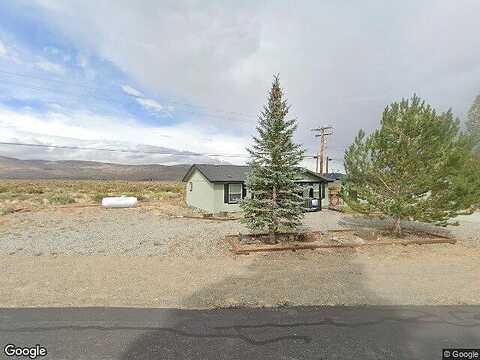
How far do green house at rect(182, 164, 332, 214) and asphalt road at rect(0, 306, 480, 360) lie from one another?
1568 cm

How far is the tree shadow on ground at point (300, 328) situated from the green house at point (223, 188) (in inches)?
579

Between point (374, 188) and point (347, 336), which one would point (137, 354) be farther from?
point (374, 188)

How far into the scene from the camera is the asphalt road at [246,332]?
184 inches

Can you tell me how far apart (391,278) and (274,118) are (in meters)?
7.51

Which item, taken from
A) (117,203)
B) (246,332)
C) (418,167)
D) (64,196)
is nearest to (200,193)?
(117,203)

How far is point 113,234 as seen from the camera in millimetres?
15609

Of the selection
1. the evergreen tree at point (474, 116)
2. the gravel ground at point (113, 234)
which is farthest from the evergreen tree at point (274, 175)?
the evergreen tree at point (474, 116)

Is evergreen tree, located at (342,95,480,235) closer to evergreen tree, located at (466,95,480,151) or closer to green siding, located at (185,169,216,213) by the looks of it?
green siding, located at (185,169,216,213)

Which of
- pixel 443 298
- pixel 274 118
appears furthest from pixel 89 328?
pixel 274 118

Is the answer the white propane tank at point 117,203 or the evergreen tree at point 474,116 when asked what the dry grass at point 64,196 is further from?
the evergreen tree at point 474,116

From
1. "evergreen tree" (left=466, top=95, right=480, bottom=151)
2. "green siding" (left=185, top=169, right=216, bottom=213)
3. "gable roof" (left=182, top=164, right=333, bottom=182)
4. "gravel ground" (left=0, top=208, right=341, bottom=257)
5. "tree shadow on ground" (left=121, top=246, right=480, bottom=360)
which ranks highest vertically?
"evergreen tree" (left=466, top=95, right=480, bottom=151)

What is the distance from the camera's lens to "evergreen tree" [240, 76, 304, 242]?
498 inches

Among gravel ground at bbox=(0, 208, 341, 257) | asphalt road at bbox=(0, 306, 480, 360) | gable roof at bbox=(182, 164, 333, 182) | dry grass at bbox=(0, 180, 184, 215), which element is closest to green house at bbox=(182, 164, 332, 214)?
gable roof at bbox=(182, 164, 333, 182)

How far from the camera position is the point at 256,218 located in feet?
41.9
